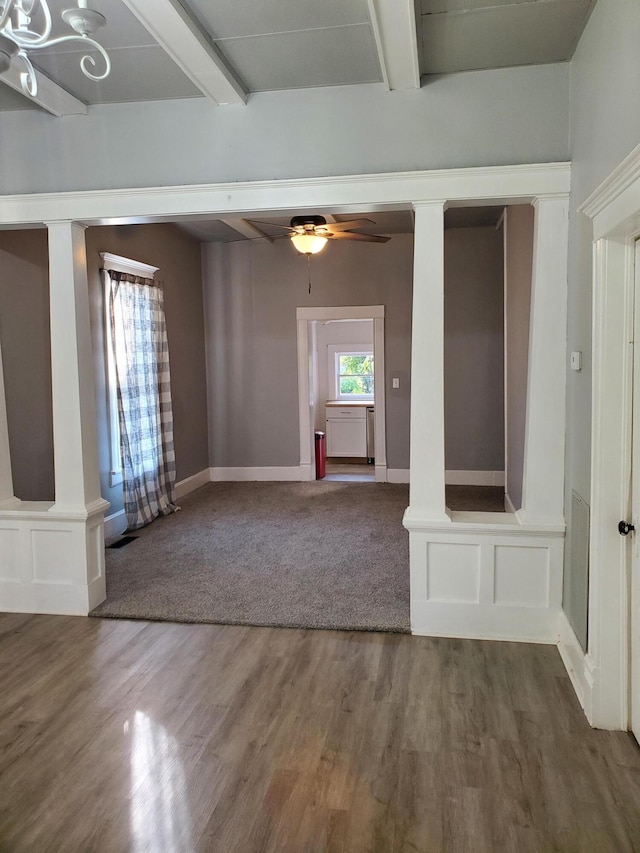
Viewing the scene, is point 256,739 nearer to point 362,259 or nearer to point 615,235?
point 615,235

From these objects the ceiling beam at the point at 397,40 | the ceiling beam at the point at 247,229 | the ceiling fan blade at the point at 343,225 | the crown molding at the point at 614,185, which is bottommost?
the crown molding at the point at 614,185

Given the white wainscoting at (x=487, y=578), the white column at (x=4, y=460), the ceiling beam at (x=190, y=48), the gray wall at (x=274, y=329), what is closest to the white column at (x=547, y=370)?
the white wainscoting at (x=487, y=578)

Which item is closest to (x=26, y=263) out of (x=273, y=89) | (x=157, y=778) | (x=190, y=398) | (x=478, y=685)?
(x=273, y=89)

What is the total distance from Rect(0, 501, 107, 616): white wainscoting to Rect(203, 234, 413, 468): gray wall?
3.81 m

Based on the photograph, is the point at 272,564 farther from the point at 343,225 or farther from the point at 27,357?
the point at 343,225

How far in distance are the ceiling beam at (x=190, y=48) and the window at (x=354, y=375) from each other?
6.62 meters

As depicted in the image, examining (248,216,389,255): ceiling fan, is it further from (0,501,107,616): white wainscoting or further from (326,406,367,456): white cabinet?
(326,406,367,456): white cabinet

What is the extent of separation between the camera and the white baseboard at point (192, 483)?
21.8 feet

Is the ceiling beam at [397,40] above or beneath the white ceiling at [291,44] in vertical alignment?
beneath

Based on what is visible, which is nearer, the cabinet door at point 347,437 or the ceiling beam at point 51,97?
the ceiling beam at point 51,97

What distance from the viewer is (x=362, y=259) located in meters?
7.07

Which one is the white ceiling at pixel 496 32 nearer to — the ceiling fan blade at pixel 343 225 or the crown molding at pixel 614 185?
the crown molding at pixel 614 185

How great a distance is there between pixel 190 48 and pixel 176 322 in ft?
13.4

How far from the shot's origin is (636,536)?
2297 millimetres
